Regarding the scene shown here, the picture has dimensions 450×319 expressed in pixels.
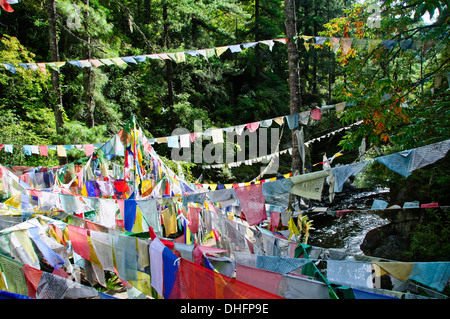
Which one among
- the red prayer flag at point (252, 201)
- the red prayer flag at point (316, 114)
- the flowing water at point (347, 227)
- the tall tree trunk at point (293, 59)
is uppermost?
the tall tree trunk at point (293, 59)

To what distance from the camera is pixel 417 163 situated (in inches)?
171

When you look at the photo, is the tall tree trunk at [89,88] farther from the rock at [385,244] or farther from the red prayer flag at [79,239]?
the rock at [385,244]

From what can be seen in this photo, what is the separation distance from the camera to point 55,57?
1139cm

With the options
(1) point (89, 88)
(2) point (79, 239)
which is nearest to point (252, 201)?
(2) point (79, 239)

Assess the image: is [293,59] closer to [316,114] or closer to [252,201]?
[316,114]

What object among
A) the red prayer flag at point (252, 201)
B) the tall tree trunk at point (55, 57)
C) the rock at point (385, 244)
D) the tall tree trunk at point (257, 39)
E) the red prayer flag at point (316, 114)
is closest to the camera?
the red prayer flag at point (252, 201)

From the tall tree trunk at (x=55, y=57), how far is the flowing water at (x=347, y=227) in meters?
11.5

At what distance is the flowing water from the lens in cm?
1237

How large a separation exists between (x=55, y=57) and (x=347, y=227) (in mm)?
14040

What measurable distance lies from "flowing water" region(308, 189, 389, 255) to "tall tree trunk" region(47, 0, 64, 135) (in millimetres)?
11469

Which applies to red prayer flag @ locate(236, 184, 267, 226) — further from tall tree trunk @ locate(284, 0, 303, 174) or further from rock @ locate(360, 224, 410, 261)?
rock @ locate(360, 224, 410, 261)

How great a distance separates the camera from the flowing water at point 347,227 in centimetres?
1237

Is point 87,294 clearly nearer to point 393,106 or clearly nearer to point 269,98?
point 393,106

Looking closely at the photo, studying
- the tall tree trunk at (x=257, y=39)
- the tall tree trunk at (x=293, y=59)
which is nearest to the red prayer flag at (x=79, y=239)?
the tall tree trunk at (x=293, y=59)
